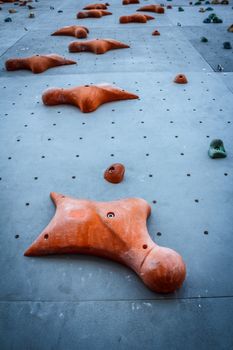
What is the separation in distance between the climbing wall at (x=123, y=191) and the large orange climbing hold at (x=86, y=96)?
0.12m

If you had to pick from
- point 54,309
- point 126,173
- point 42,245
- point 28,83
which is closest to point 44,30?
point 28,83

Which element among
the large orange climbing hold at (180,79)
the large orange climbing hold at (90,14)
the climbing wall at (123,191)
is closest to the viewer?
the climbing wall at (123,191)

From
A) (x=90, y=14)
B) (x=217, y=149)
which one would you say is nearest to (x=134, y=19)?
(x=90, y=14)

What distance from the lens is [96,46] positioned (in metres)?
6.54

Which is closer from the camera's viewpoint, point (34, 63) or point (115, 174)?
point (115, 174)

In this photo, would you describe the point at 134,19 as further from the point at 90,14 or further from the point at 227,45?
the point at 227,45

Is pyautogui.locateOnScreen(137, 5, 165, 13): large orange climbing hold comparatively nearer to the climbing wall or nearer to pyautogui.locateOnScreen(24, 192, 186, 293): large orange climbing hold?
the climbing wall

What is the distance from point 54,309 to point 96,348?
43 cm

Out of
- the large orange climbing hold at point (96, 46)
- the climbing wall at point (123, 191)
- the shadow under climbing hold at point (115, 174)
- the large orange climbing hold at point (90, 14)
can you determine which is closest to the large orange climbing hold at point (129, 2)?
the large orange climbing hold at point (90, 14)

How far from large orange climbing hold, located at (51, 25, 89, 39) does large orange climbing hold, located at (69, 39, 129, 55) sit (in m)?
1.04

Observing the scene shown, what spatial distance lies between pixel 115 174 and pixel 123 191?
8.5 inches

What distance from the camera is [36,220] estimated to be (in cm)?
276

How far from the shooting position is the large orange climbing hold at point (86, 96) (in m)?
4.29

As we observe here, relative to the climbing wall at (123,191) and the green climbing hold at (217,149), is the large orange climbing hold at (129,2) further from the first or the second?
the green climbing hold at (217,149)
